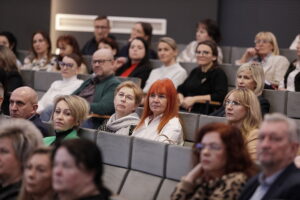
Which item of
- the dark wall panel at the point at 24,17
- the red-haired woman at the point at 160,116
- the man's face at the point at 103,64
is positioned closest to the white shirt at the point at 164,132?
the red-haired woman at the point at 160,116

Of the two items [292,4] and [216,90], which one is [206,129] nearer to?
[216,90]

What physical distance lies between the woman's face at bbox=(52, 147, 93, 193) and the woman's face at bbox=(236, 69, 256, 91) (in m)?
1.81

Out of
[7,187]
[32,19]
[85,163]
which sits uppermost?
[32,19]

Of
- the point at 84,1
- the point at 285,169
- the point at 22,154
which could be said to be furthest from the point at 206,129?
the point at 84,1

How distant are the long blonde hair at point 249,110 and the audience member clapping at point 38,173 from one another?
100 cm

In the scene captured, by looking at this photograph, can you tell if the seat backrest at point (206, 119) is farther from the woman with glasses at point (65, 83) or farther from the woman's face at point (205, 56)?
the woman with glasses at point (65, 83)

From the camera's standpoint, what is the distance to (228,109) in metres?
3.05

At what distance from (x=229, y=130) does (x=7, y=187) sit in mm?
761

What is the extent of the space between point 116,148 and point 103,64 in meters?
1.37

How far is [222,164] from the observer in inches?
86.7

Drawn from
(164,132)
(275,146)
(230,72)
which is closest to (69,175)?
(275,146)

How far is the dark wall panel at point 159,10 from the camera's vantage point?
6.37 metres

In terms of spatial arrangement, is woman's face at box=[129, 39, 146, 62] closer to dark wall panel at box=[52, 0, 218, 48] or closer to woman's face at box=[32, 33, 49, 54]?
woman's face at box=[32, 33, 49, 54]

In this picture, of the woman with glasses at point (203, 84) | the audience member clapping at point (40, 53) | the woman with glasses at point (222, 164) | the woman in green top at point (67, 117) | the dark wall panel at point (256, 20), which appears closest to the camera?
the woman with glasses at point (222, 164)
